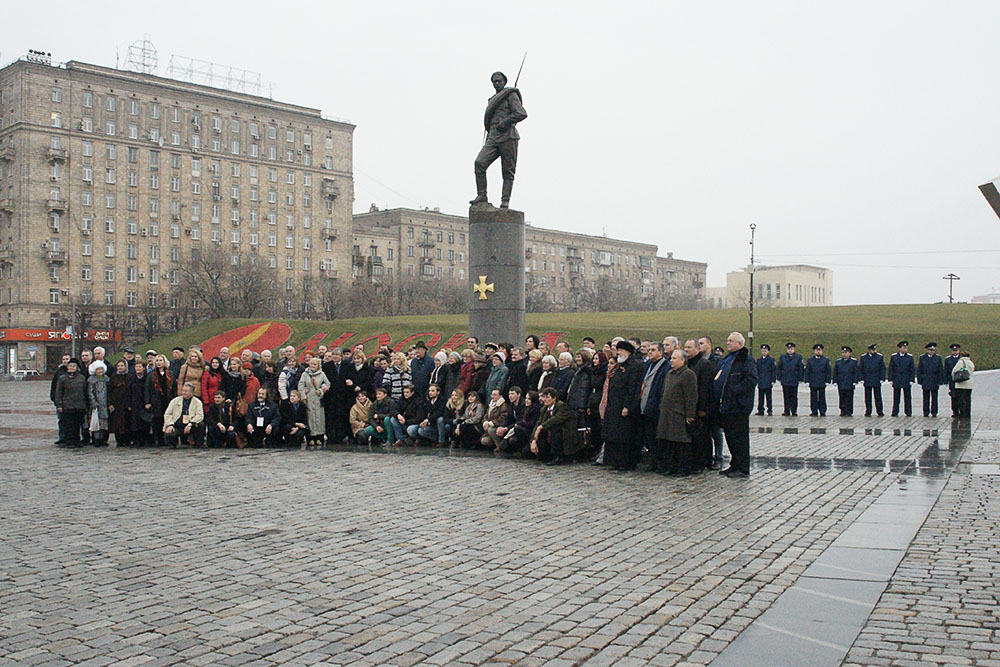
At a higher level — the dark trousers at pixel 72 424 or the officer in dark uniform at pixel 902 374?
the officer in dark uniform at pixel 902 374

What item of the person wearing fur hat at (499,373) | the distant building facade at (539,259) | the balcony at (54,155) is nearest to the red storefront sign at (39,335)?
the balcony at (54,155)

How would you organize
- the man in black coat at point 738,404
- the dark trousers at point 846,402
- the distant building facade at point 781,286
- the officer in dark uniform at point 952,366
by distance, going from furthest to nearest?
the distant building facade at point 781,286 < the dark trousers at point 846,402 < the officer in dark uniform at point 952,366 < the man in black coat at point 738,404

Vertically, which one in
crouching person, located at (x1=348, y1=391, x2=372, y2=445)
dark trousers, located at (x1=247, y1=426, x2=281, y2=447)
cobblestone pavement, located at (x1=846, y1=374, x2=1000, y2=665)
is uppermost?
crouching person, located at (x1=348, y1=391, x2=372, y2=445)

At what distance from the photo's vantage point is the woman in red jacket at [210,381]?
17938 mm

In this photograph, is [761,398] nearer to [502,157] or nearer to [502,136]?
[502,157]

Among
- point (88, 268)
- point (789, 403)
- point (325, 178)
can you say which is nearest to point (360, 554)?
point (789, 403)

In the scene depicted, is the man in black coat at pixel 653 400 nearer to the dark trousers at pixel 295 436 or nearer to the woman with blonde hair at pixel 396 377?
the woman with blonde hair at pixel 396 377

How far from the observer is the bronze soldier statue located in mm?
20984

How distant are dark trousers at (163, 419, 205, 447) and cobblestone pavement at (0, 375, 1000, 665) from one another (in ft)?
11.0

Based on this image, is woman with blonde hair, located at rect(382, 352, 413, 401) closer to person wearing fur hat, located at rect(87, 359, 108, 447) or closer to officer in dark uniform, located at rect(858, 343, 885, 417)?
person wearing fur hat, located at rect(87, 359, 108, 447)

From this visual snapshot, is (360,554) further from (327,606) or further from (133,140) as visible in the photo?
(133,140)

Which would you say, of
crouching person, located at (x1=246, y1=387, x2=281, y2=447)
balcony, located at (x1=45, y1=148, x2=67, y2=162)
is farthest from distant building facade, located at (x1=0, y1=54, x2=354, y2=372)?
crouching person, located at (x1=246, y1=387, x2=281, y2=447)

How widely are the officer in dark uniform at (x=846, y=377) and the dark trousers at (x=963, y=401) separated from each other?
2443mm

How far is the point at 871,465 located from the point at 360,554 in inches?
346
